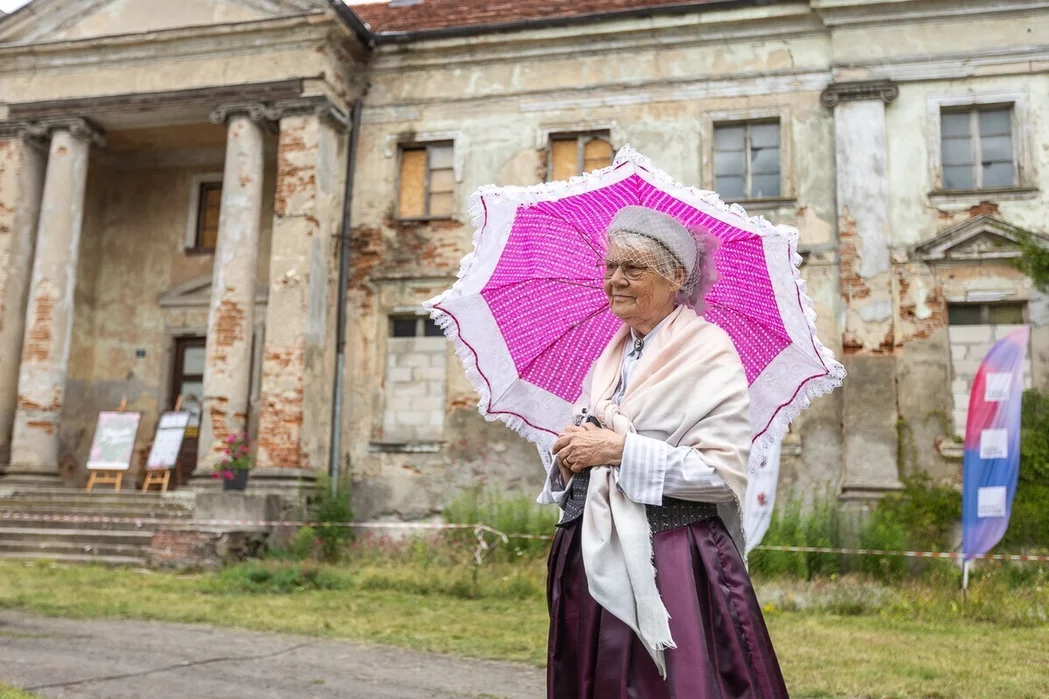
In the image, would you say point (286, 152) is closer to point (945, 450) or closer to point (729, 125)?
point (729, 125)

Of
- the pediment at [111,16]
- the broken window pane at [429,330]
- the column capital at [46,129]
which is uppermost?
the pediment at [111,16]

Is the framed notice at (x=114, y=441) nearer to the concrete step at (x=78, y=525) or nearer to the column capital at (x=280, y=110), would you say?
the concrete step at (x=78, y=525)

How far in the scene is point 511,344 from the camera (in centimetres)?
356

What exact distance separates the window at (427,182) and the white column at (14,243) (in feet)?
21.1

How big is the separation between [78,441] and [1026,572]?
15334 mm

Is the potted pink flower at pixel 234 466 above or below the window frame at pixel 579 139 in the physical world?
below

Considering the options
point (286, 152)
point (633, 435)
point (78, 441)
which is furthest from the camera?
point (78, 441)

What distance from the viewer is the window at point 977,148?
512 inches

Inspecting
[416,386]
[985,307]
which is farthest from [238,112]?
[985,307]

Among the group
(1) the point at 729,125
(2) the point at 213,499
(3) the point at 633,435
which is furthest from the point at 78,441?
(3) the point at 633,435

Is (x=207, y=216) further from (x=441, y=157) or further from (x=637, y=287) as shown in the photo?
(x=637, y=287)

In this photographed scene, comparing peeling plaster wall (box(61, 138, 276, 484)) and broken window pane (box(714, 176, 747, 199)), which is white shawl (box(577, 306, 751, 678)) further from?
peeling plaster wall (box(61, 138, 276, 484))

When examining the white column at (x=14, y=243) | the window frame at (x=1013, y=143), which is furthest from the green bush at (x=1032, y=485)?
the white column at (x=14, y=243)

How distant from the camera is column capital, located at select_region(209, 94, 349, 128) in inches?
563
